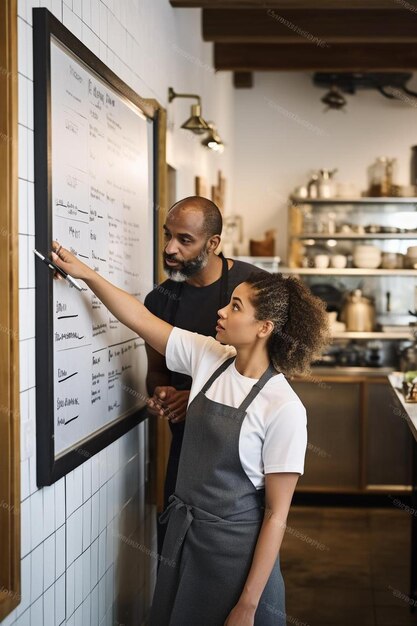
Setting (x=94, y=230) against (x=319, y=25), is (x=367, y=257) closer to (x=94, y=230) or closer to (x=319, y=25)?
(x=319, y=25)

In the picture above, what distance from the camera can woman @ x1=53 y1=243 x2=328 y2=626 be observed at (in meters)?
2.09

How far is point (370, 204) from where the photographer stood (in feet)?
24.0

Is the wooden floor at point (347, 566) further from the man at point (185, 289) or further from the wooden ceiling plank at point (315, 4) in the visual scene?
the wooden ceiling plank at point (315, 4)

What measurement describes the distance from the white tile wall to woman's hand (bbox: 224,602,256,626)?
475 mm

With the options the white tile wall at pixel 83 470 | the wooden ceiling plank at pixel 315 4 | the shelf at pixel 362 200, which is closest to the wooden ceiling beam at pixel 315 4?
the wooden ceiling plank at pixel 315 4

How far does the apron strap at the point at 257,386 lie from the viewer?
2.15 meters

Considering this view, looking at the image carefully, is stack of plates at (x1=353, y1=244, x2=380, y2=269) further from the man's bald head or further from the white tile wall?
the man's bald head

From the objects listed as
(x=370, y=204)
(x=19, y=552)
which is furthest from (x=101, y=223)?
(x=370, y=204)

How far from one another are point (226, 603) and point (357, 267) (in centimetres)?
504

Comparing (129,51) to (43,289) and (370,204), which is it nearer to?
(43,289)

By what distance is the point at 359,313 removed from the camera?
6.71m

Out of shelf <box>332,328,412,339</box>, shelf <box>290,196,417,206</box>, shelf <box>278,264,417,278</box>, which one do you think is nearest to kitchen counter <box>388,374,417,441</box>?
shelf <box>332,328,412,339</box>

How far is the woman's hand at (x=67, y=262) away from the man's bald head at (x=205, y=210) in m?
0.53

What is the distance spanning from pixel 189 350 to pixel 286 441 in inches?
19.5
